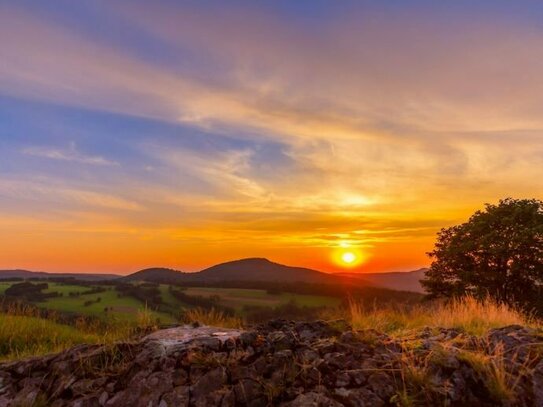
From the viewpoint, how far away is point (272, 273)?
164 m

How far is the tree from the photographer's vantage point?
112 feet

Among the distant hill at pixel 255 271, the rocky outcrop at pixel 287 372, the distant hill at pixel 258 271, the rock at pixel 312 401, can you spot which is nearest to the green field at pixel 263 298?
the rocky outcrop at pixel 287 372

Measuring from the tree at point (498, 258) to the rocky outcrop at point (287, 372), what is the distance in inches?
1117

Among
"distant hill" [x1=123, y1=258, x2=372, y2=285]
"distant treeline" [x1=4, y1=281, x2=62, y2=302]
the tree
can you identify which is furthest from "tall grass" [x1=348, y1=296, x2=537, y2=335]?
"distant hill" [x1=123, y1=258, x2=372, y2=285]

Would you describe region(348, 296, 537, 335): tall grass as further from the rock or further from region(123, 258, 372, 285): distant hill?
region(123, 258, 372, 285): distant hill

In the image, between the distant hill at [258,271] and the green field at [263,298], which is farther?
the distant hill at [258,271]

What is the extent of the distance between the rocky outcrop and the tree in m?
28.4

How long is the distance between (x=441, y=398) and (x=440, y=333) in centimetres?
263

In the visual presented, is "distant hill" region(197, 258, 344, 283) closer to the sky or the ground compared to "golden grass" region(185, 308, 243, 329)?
closer to the sky

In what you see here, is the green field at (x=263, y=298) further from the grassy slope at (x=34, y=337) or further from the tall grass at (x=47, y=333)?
the grassy slope at (x=34, y=337)

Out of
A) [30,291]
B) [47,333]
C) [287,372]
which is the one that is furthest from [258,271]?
[287,372]

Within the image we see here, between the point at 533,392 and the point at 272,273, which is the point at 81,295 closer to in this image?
the point at 533,392

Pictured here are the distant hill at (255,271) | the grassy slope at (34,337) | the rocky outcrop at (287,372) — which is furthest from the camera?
the distant hill at (255,271)

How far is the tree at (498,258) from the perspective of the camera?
112ft
